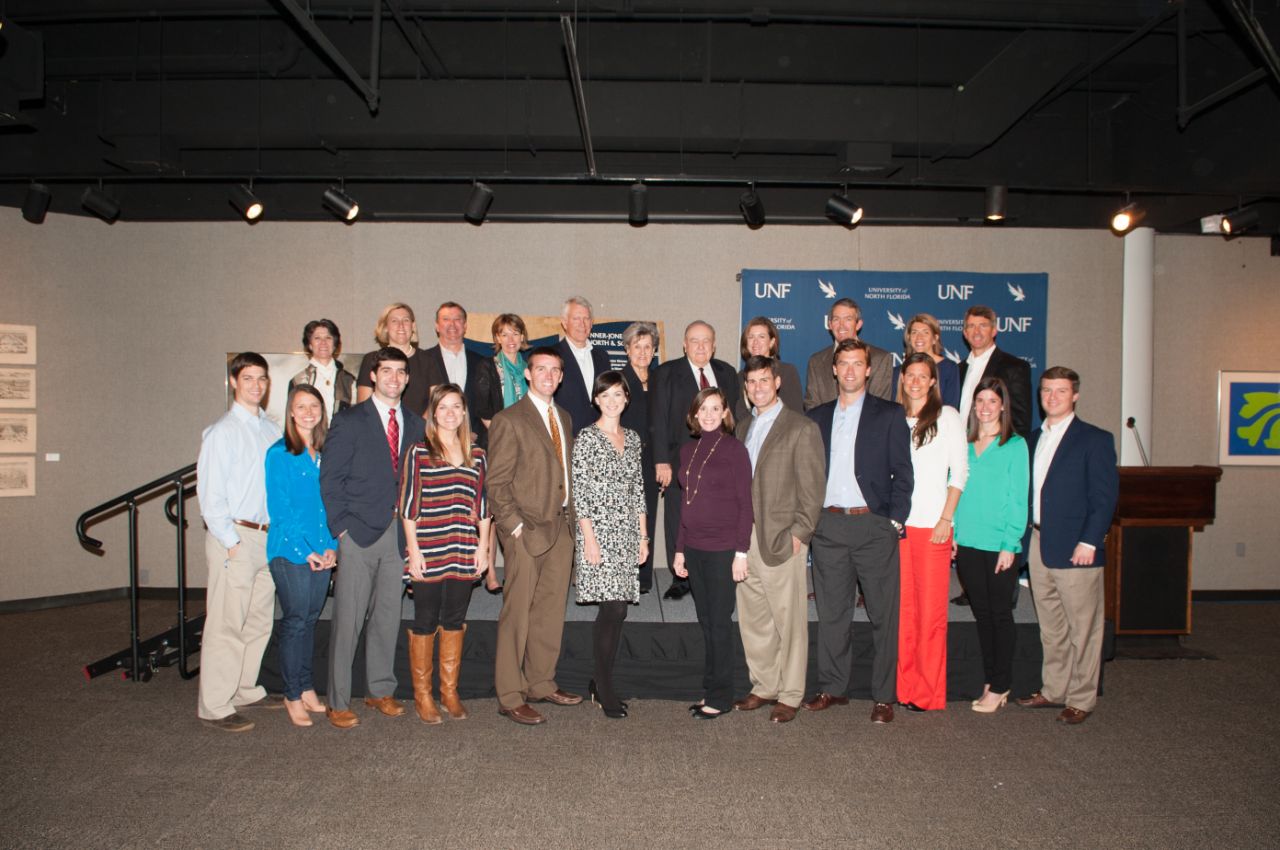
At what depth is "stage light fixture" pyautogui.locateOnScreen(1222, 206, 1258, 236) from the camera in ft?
21.6

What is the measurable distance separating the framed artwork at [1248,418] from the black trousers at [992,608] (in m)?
4.76

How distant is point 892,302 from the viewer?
7273mm

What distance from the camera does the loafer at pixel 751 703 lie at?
4369 mm

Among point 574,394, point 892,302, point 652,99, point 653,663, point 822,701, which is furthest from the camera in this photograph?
point 892,302

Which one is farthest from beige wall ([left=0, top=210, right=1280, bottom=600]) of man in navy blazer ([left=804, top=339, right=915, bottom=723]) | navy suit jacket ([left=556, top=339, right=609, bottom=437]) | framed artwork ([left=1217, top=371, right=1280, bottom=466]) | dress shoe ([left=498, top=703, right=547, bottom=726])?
dress shoe ([left=498, top=703, right=547, bottom=726])

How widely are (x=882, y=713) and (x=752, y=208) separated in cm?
417

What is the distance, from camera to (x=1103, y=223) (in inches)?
299

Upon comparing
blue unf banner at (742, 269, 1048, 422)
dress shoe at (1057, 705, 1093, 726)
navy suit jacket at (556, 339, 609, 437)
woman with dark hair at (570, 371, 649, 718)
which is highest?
blue unf banner at (742, 269, 1048, 422)

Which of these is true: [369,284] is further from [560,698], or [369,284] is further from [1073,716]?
[1073,716]

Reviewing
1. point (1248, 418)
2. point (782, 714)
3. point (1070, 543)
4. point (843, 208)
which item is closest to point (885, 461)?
point (1070, 543)

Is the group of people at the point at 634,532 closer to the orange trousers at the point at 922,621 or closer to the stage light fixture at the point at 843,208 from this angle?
the orange trousers at the point at 922,621

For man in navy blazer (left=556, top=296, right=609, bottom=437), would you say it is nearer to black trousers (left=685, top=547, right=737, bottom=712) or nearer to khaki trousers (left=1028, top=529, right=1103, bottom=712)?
black trousers (left=685, top=547, right=737, bottom=712)

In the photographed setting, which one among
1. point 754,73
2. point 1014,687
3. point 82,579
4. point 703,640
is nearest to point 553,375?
point 703,640

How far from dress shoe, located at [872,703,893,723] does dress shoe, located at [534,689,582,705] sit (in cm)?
162
